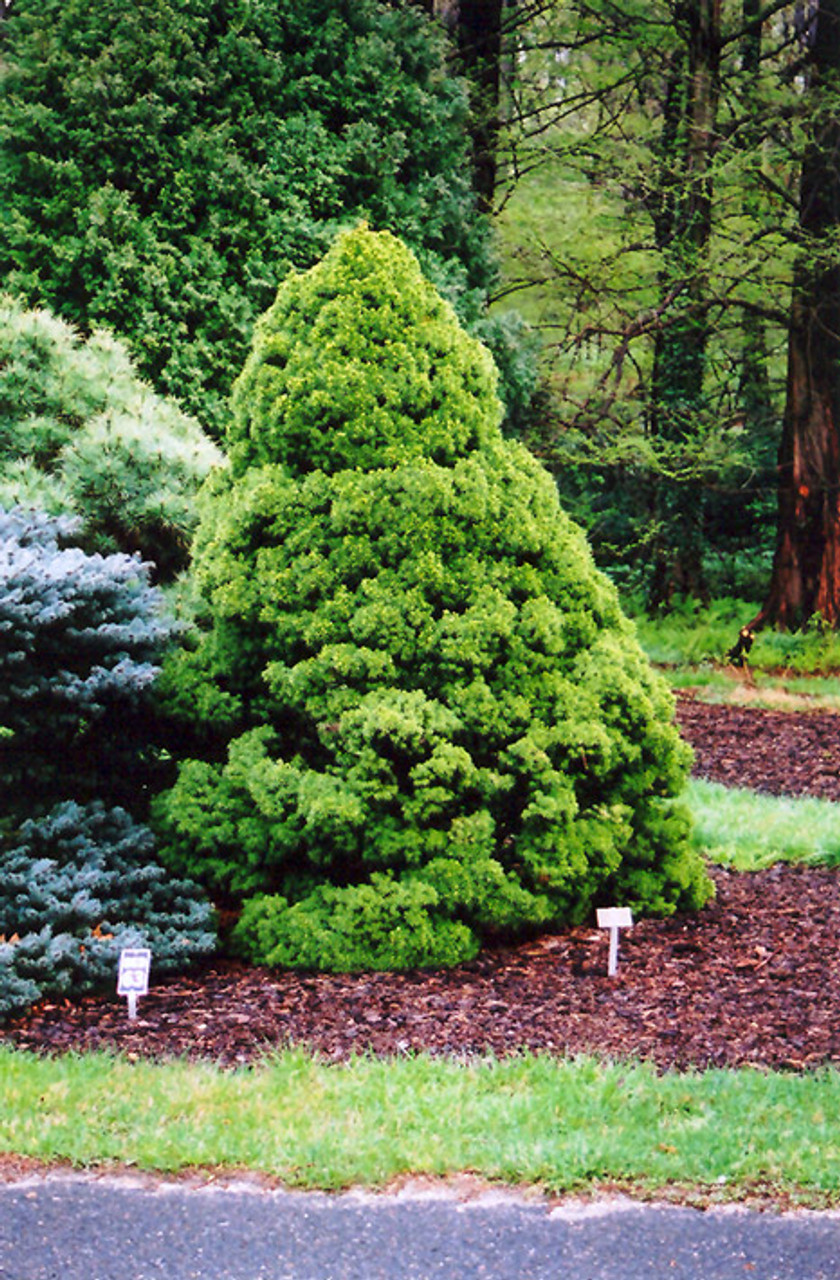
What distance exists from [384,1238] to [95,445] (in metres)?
4.50

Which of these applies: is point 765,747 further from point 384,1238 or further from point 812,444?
point 384,1238

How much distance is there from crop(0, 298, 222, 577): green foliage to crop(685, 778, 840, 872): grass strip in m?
3.09

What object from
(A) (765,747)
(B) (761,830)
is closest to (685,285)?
(A) (765,747)

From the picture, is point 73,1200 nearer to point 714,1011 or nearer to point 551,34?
point 714,1011

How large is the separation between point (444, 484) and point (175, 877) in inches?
80.0

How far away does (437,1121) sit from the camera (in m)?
4.00

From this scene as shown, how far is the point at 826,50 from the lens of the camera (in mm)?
16047

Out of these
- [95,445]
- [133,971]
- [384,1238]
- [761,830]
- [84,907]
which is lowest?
[384,1238]

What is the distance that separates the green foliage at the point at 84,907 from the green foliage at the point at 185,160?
4374mm

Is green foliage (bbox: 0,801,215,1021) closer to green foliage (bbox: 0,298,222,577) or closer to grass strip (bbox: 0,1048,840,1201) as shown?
grass strip (bbox: 0,1048,840,1201)

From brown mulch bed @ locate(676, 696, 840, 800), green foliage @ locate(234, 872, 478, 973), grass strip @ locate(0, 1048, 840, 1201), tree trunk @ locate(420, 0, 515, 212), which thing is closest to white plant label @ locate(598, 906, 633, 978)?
green foliage @ locate(234, 872, 478, 973)

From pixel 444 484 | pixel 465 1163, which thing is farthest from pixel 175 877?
pixel 465 1163

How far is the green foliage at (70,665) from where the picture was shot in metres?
5.41

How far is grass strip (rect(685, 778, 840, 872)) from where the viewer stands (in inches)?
291
